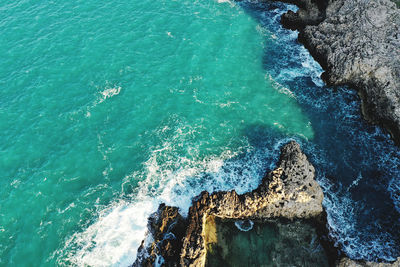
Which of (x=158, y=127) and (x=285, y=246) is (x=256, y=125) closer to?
(x=158, y=127)

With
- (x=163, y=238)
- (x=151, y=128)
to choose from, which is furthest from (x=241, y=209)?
(x=151, y=128)

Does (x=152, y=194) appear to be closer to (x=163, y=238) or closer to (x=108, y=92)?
(x=163, y=238)

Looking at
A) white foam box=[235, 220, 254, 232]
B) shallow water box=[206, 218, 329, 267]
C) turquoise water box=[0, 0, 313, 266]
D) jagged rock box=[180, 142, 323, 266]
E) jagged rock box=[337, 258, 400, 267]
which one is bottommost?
shallow water box=[206, 218, 329, 267]

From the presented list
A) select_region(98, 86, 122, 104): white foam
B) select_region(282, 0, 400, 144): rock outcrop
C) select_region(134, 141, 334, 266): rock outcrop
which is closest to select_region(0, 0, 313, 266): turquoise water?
select_region(98, 86, 122, 104): white foam

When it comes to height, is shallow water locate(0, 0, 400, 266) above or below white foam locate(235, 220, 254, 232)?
above

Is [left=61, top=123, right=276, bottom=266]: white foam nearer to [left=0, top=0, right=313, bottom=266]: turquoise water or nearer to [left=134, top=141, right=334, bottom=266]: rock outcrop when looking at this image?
[left=0, top=0, right=313, bottom=266]: turquoise water

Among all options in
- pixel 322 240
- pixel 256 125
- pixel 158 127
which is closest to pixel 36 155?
pixel 158 127

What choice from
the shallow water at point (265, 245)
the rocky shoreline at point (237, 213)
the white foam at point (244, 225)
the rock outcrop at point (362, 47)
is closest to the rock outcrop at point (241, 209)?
the rocky shoreline at point (237, 213)
